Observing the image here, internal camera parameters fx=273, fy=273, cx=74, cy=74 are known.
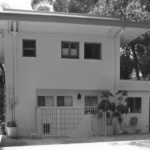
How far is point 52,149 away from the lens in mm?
9484

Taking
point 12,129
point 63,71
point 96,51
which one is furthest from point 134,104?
point 12,129

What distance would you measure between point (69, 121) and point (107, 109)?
72.8 inches

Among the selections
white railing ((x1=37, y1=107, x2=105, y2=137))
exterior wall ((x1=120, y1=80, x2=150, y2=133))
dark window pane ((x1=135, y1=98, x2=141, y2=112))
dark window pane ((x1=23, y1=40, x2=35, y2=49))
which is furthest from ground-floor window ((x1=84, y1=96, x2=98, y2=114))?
dark window pane ((x1=23, y1=40, x2=35, y2=49))

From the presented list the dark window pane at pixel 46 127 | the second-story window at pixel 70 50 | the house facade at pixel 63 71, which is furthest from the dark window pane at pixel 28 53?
the dark window pane at pixel 46 127

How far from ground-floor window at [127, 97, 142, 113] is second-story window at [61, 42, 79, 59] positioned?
355cm

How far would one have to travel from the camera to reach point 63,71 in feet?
42.3

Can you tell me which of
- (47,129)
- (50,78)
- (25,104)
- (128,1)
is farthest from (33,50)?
(128,1)

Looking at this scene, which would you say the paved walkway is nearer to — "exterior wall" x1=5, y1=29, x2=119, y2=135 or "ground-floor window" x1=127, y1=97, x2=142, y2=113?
"exterior wall" x1=5, y1=29, x2=119, y2=135

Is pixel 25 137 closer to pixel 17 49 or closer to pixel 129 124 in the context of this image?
pixel 17 49

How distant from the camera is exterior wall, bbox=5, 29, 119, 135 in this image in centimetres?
1241

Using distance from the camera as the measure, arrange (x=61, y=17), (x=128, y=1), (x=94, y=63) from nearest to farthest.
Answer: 1. (x=61, y=17)
2. (x=94, y=63)
3. (x=128, y=1)

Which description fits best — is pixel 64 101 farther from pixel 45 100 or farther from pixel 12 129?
pixel 12 129

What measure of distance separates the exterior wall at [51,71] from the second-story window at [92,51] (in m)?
0.24

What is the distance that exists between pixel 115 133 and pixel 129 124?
954 millimetres
